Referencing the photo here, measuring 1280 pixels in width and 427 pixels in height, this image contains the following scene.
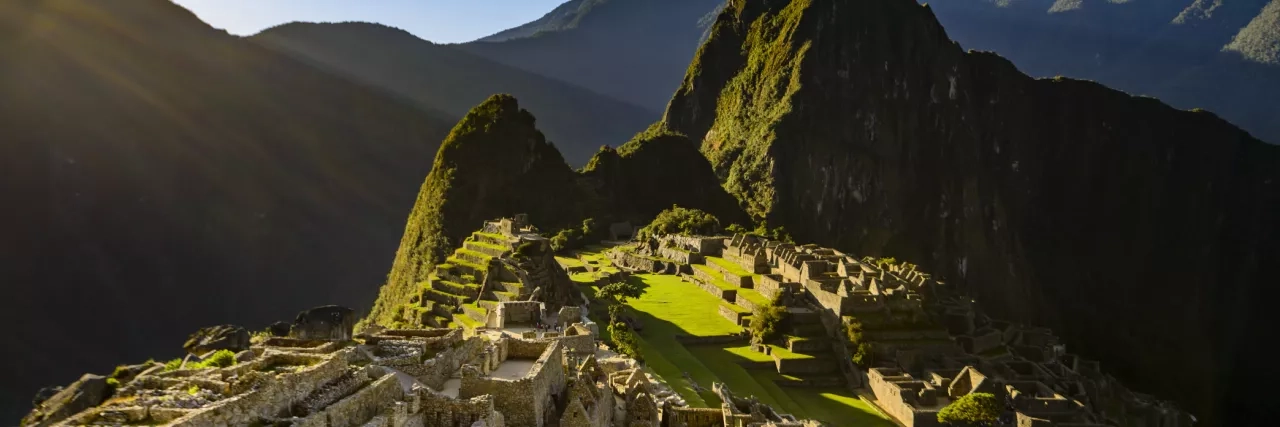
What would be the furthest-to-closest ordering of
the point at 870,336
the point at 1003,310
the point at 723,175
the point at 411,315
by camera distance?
the point at 723,175 → the point at 1003,310 → the point at 870,336 → the point at 411,315

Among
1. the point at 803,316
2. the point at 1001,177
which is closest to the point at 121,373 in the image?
the point at 803,316

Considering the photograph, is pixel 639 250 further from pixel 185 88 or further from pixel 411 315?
pixel 185 88

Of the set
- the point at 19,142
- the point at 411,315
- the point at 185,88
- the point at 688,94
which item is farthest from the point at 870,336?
the point at 688,94

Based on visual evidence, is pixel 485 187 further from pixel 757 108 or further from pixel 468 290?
pixel 757 108

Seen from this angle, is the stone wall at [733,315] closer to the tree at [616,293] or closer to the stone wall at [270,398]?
the tree at [616,293]

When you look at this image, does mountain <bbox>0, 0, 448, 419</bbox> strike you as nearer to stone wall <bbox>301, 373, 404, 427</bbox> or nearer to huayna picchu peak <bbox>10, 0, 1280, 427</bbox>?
huayna picchu peak <bbox>10, 0, 1280, 427</bbox>

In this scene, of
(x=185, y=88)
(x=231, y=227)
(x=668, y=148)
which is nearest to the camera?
(x=231, y=227)

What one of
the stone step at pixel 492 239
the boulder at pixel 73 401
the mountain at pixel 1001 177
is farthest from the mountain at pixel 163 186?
the mountain at pixel 1001 177

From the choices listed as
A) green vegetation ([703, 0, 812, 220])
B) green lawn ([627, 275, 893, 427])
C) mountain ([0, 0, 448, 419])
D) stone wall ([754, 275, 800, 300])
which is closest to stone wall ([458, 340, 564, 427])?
green lawn ([627, 275, 893, 427])
